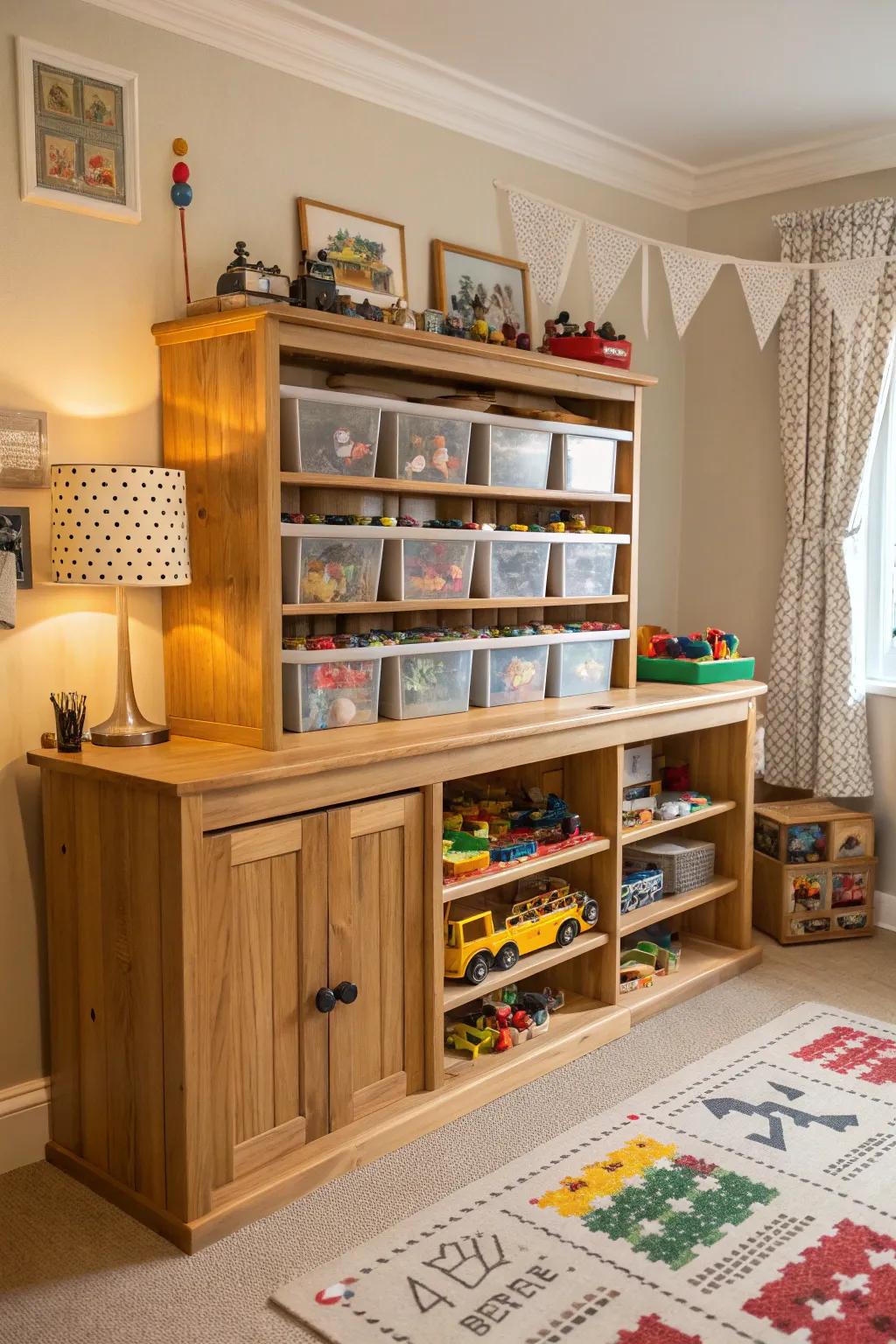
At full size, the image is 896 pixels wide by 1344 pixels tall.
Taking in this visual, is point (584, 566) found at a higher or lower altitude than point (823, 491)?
lower

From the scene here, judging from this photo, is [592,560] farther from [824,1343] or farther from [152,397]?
[824,1343]

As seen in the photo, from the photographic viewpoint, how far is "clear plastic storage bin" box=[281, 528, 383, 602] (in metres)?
2.52

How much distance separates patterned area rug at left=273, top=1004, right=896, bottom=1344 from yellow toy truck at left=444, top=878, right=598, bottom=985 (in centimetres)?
44

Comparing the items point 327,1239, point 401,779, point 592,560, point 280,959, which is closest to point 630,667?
point 592,560

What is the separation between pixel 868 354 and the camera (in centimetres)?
370

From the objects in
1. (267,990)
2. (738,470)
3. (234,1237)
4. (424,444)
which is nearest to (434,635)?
(424,444)

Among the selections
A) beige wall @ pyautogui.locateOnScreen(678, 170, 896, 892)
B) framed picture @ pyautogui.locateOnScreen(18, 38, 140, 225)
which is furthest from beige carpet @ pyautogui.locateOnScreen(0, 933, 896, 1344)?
framed picture @ pyautogui.locateOnScreen(18, 38, 140, 225)

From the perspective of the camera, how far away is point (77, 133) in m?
2.40

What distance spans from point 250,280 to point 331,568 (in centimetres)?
63

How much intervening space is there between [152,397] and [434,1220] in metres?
1.81

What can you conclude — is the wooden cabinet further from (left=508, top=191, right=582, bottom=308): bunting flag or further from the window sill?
the window sill

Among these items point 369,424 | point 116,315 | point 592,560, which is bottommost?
point 592,560

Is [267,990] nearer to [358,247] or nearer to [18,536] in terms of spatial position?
[18,536]

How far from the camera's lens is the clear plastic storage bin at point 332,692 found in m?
2.54
